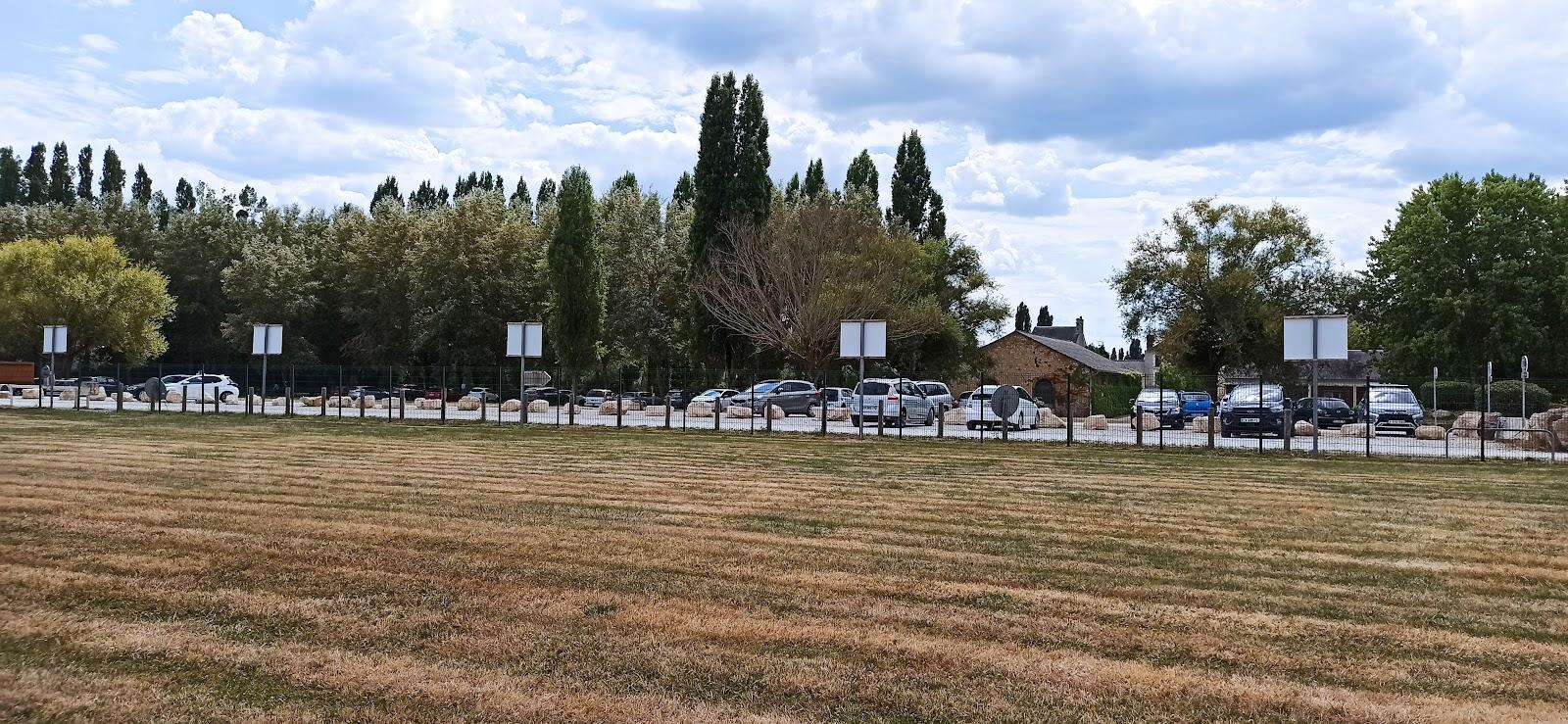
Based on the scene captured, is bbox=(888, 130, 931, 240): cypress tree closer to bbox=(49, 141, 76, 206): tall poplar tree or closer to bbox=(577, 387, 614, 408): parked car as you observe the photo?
bbox=(577, 387, 614, 408): parked car

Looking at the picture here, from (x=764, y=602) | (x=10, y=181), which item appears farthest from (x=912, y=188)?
(x=10, y=181)

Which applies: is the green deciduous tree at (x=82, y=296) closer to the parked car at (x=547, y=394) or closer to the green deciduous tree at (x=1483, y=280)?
the parked car at (x=547, y=394)

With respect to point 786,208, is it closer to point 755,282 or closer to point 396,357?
point 755,282

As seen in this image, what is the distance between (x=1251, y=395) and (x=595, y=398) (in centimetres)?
2198

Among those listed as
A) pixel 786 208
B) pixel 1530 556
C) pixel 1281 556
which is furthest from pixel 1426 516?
pixel 786 208

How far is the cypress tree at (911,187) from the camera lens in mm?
63562

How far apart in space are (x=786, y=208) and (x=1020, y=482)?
40116 mm

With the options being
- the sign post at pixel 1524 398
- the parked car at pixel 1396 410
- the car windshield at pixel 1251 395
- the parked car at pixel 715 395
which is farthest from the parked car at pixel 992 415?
the sign post at pixel 1524 398

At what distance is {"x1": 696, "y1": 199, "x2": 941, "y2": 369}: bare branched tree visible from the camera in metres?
50.8

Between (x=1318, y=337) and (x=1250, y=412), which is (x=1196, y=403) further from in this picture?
(x=1318, y=337)

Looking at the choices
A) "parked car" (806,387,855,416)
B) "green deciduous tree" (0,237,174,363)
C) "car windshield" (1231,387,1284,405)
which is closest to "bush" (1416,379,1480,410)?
"car windshield" (1231,387,1284,405)

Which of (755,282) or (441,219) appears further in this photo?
(441,219)

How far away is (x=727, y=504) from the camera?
1331 centimetres

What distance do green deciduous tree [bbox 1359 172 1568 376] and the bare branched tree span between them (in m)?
24.8
